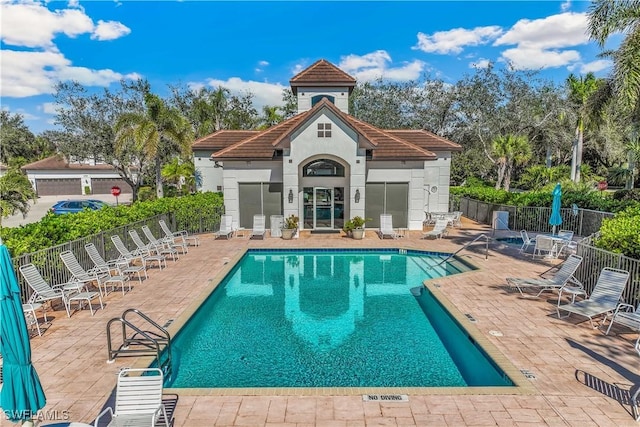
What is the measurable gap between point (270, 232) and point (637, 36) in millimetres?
17694

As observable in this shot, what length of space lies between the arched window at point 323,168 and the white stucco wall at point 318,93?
5.73 meters

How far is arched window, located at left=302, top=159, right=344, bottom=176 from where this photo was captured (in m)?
21.5

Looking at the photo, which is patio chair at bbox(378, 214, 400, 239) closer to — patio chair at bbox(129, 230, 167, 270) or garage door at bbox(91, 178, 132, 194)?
patio chair at bbox(129, 230, 167, 270)

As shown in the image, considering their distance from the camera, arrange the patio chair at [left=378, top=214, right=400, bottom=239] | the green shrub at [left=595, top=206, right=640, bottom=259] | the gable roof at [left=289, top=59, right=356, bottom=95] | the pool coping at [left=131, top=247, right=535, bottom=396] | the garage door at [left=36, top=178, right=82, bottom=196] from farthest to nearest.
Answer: the garage door at [left=36, top=178, right=82, bottom=196] < the gable roof at [left=289, top=59, right=356, bottom=95] < the patio chair at [left=378, top=214, right=400, bottom=239] < the green shrub at [left=595, top=206, right=640, bottom=259] < the pool coping at [left=131, top=247, right=535, bottom=396]

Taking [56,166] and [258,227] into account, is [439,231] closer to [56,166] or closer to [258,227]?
[258,227]

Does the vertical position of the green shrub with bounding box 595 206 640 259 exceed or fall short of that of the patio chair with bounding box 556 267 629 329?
it exceeds it

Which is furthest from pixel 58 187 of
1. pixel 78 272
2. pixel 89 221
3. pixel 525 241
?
pixel 525 241

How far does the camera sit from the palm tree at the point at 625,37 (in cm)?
1251

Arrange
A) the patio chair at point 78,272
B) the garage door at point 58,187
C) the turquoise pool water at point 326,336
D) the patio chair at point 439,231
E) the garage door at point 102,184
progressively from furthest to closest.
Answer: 1. the garage door at point 102,184
2. the garage door at point 58,187
3. the patio chair at point 439,231
4. the patio chair at point 78,272
5. the turquoise pool water at point 326,336

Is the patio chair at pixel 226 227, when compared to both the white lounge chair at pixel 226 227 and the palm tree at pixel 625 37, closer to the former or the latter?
the white lounge chair at pixel 226 227

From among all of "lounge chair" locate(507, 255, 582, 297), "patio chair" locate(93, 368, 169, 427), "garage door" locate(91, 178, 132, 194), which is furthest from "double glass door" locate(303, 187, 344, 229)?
"garage door" locate(91, 178, 132, 194)

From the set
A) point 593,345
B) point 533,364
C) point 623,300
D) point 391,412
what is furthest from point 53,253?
point 623,300

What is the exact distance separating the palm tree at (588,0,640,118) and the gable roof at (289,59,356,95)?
13453mm

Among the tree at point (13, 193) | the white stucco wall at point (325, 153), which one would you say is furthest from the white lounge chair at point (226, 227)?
the tree at point (13, 193)
